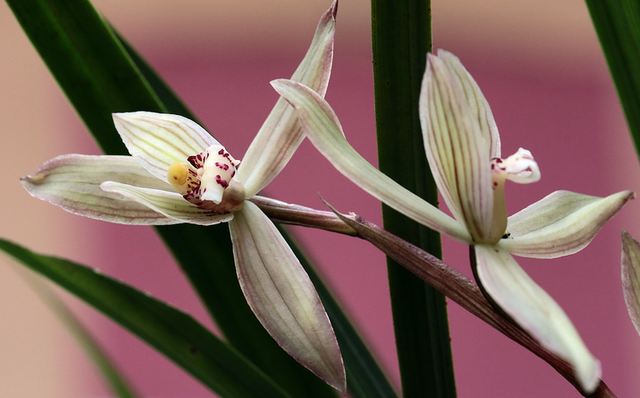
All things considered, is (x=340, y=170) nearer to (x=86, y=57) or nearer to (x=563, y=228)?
(x=563, y=228)

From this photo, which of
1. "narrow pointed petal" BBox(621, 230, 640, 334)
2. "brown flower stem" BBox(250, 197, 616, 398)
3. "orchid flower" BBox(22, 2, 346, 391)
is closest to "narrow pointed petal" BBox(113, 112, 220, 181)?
"orchid flower" BBox(22, 2, 346, 391)

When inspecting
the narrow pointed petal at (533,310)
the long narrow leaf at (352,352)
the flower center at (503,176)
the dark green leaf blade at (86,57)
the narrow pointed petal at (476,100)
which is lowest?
the long narrow leaf at (352,352)

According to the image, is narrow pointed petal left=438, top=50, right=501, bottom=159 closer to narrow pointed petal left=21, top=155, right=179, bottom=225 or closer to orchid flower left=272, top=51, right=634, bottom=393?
orchid flower left=272, top=51, right=634, bottom=393

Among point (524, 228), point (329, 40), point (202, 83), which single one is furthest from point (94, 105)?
point (202, 83)

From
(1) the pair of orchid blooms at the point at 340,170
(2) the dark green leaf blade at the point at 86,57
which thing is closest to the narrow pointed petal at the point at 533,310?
(1) the pair of orchid blooms at the point at 340,170

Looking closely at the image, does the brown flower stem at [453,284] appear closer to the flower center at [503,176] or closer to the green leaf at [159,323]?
the flower center at [503,176]

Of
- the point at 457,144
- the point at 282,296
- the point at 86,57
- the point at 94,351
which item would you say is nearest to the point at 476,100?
the point at 457,144
